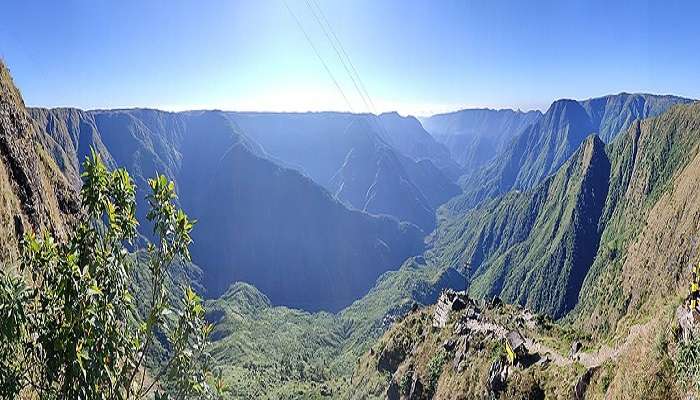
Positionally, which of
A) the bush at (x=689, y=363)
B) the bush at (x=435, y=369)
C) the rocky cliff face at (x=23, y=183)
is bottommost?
the bush at (x=435, y=369)

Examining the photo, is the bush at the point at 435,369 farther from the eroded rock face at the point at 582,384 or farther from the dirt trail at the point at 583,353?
the eroded rock face at the point at 582,384

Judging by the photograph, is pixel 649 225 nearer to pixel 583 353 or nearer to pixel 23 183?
pixel 583 353

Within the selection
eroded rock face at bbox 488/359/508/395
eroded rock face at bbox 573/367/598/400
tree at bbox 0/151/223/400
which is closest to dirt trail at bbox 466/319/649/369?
eroded rock face at bbox 573/367/598/400

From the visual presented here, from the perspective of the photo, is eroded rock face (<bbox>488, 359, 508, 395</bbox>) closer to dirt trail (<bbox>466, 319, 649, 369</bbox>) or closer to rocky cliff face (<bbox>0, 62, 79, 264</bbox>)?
dirt trail (<bbox>466, 319, 649, 369</bbox>)

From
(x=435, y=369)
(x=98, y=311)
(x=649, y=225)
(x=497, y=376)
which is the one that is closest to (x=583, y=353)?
(x=497, y=376)

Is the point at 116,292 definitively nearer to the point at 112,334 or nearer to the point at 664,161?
the point at 112,334

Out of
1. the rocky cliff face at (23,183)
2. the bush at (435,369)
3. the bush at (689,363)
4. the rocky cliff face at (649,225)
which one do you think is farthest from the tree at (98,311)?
the rocky cliff face at (649,225)
